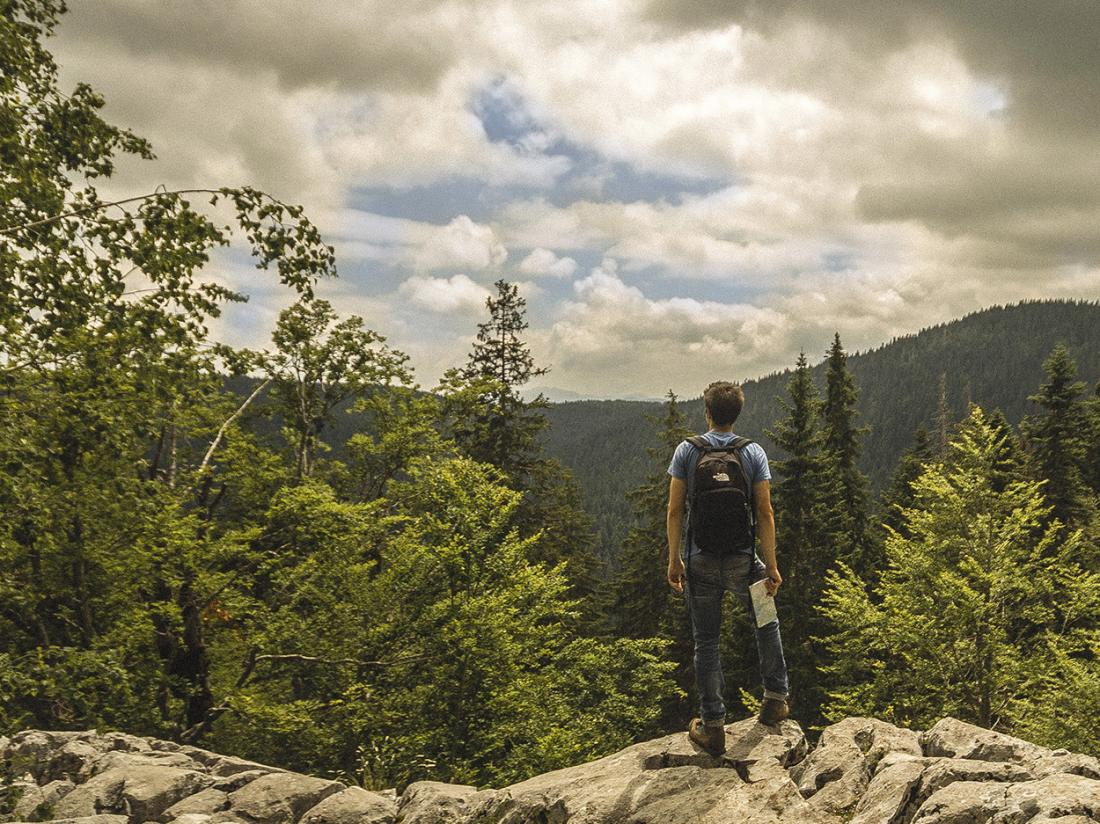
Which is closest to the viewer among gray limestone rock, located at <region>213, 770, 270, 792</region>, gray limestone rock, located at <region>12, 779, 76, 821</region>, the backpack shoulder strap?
the backpack shoulder strap

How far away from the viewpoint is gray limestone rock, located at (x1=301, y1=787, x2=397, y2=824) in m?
6.00

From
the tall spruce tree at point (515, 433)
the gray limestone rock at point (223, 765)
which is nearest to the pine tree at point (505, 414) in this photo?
the tall spruce tree at point (515, 433)

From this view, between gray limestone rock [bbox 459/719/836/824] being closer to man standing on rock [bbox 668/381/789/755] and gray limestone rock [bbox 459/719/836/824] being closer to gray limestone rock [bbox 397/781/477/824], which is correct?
gray limestone rock [bbox 397/781/477/824]

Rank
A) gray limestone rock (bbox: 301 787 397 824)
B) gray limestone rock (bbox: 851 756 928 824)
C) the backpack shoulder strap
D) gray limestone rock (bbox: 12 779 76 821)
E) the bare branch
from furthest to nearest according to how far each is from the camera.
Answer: the bare branch → gray limestone rock (bbox: 12 779 76 821) → gray limestone rock (bbox: 301 787 397 824) → the backpack shoulder strap → gray limestone rock (bbox: 851 756 928 824)

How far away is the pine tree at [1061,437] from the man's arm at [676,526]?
34540 millimetres

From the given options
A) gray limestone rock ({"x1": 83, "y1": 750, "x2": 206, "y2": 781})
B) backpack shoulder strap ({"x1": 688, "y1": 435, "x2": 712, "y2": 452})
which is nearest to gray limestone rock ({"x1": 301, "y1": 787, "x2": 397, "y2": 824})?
gray limestone rock ({"x1": 83, "y1": 750, "x2": 206, "y2": 781})

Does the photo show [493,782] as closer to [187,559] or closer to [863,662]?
[187,559]

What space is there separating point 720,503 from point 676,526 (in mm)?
423

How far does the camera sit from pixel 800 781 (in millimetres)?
5730

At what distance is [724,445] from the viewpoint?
5797mm

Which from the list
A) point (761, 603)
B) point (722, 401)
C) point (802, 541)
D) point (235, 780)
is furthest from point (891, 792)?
point (802, 541)

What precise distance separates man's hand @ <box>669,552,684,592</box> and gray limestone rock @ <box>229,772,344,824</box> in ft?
13.4

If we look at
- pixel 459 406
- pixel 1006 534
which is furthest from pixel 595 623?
pixel 1006 534

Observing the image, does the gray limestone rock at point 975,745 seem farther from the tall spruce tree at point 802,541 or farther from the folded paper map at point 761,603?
the tall spruce tree at point 802,541
